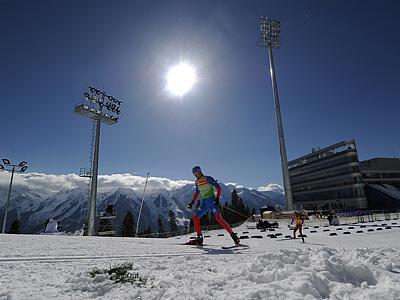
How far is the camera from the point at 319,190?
7194 cm

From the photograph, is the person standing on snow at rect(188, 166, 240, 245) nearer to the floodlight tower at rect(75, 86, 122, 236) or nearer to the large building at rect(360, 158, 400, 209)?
the floodlight tower at rect(75, 86, 122, 236)

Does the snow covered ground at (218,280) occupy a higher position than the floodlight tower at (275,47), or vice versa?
the floodlight tower at (275,47)

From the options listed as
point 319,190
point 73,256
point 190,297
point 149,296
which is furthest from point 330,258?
point 319,190

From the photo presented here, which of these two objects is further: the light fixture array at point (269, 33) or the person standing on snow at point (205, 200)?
the light fixture array at point (269, 33)

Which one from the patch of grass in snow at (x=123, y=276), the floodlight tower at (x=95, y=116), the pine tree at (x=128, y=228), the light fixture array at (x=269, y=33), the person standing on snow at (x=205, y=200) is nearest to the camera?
the patch of grass in snow at (x=123, y=276)

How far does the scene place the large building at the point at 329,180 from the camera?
59406 millimetres

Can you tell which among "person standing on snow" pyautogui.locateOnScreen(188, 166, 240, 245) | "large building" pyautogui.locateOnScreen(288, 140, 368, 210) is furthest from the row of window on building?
"person standing on snow" pyautogui.locateOnScreen(188, 166, 240, 245)

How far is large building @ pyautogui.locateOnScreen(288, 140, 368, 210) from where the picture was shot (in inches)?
2339

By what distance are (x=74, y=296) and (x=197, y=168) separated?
5644 millimetres

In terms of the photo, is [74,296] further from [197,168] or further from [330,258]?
[197,168]

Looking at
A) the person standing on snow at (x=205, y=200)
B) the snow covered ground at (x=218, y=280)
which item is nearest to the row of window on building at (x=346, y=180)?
the person standing on snow at (x=205, y=200)

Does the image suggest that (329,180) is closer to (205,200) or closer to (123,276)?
(205,200)

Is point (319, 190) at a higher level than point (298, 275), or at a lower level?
higher

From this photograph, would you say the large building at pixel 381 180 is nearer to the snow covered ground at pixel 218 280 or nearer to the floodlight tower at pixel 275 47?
the floodlight tower at pixel 275 47
